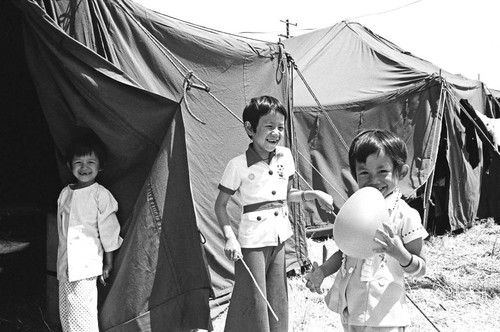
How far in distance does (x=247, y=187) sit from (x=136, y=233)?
0.65m

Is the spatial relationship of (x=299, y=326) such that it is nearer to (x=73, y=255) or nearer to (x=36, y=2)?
(x=73, y=255)

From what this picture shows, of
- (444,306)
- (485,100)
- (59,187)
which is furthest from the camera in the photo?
(485,100)

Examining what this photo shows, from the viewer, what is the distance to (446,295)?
432cm

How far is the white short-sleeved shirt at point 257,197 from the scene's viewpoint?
2.72 meters

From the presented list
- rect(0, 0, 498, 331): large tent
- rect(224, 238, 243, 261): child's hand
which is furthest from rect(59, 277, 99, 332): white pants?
rect(224, 238, 243, 261): child's hand

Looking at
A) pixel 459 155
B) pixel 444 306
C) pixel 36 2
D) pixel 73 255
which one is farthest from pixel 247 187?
pixel 459 155

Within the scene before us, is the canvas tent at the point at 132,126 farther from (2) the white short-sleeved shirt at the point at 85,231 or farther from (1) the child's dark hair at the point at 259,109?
(1) the child's dark hair at the point at 259,109

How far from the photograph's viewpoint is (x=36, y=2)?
2654 millimetres

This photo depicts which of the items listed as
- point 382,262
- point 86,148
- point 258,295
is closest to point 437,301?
point 258,295

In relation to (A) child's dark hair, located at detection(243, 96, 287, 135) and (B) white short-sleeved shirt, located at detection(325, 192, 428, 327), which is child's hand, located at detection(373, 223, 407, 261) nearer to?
(B) white short-sleeved shirt, located at detection(325, 192, 428, 327)

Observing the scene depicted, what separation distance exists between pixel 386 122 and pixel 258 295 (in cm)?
438

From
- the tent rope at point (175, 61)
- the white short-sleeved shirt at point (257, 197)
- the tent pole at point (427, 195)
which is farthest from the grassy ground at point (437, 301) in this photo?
the tent rope at point (175, 61)

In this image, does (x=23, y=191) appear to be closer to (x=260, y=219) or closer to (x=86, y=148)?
(x=86, y=148)

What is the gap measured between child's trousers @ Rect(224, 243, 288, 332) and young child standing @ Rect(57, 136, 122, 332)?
70 centimetres
